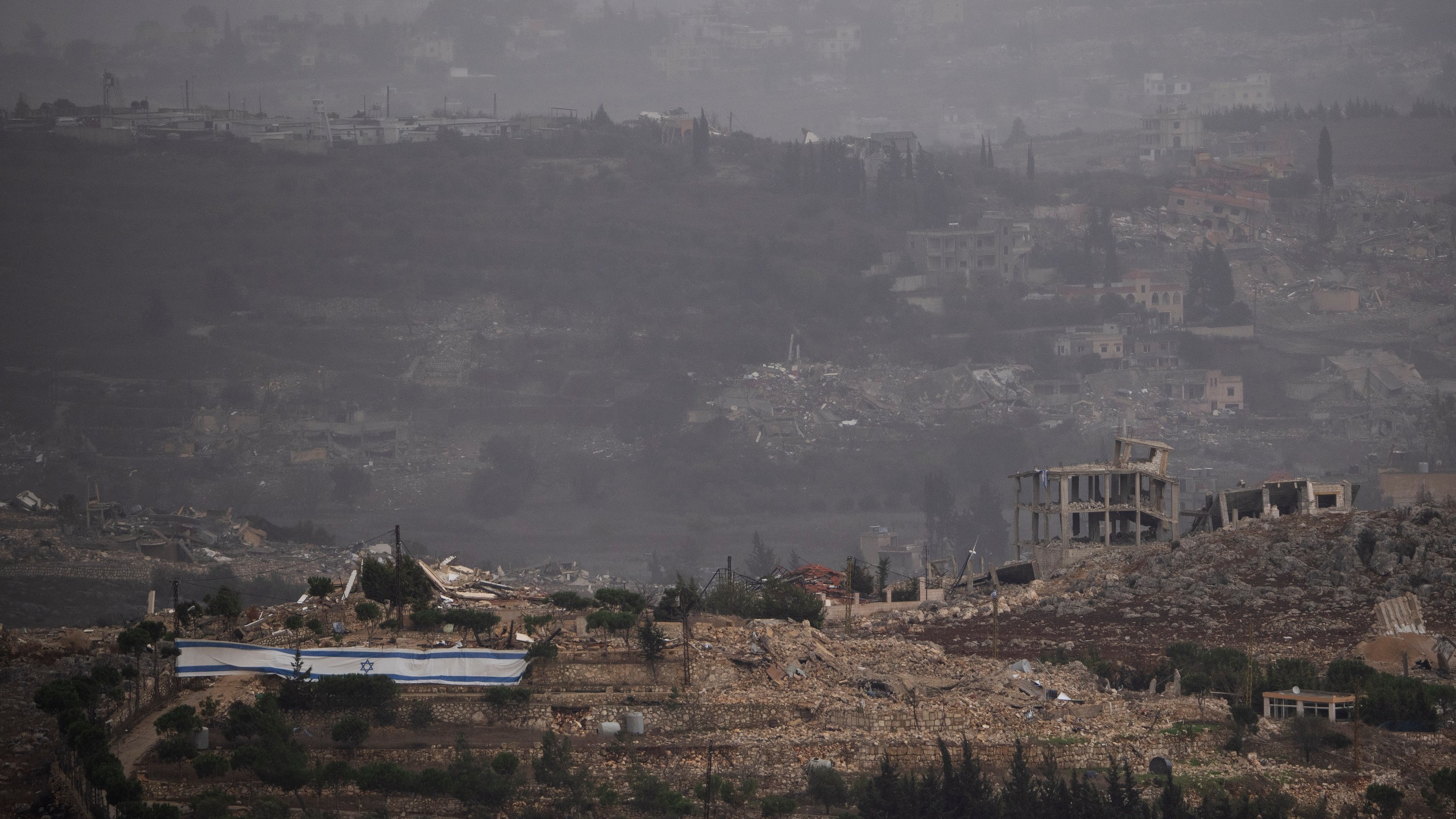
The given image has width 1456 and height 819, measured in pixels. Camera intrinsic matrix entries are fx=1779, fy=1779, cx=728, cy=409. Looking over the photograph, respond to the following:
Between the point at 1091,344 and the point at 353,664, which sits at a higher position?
the point at 1091,344

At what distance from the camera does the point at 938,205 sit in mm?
113938

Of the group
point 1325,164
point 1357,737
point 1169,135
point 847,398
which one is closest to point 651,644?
point 1357,737

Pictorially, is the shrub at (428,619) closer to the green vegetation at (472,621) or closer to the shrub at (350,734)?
the green vegetation at (472,621)

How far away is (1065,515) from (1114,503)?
59.5 inches

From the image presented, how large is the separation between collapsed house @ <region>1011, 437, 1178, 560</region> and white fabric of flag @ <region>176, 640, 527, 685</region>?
14.7 m

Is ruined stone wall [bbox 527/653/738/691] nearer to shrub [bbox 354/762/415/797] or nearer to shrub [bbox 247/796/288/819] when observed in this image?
shrub [bbox 354/762/415/797]

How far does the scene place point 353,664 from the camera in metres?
21.4

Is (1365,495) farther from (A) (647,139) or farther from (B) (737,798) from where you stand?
(A) (647,139)

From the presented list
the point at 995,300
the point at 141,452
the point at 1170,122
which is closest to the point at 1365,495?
the point at 995,300

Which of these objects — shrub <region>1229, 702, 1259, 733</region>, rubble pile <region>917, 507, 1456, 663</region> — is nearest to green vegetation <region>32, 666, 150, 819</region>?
rubble pile <region>917, 507, 1456, 663</region>

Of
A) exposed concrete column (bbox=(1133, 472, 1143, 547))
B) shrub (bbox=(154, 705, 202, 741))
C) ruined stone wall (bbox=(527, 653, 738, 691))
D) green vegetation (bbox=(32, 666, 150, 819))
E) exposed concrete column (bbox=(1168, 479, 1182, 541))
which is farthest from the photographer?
exposed concrete column (bbox=(1168, 479, 1182, 541))

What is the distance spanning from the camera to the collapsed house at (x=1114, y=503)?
3400cm

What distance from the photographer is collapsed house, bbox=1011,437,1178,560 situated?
1339 inches

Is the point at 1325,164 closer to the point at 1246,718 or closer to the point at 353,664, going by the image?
the point at 1246,718
